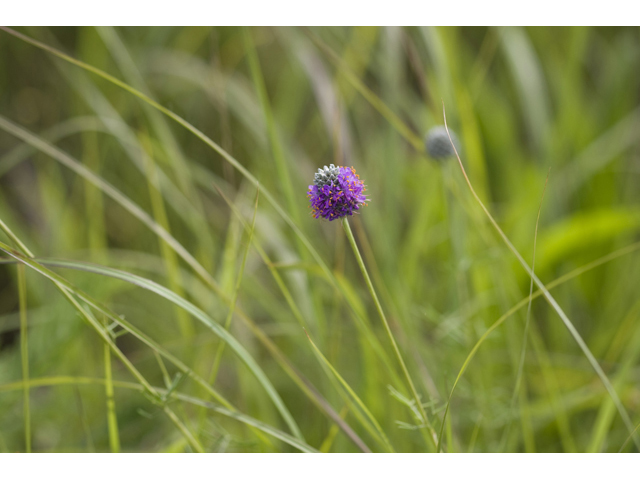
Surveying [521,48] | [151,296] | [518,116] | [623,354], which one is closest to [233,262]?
[151,296]

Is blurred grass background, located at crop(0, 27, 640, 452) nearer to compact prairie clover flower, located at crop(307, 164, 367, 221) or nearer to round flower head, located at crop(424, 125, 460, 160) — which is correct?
round flower head, located at crop(424, 125, 460, 160)

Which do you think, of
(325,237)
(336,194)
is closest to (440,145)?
(336,194)

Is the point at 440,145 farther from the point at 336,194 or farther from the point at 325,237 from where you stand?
the point at 325,237

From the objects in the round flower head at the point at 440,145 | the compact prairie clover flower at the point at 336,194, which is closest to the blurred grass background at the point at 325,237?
the round flower head at the point at 440,145

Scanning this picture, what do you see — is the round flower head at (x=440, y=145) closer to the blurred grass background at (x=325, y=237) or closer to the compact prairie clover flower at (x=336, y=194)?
the blurred grass background at (x=325, y=237)

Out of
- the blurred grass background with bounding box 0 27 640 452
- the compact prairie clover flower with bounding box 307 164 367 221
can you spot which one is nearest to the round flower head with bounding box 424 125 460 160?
the blurred grass background with bounding box 0 27 640 452

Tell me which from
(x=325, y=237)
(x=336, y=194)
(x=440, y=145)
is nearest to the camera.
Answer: (x=336, y=194)
